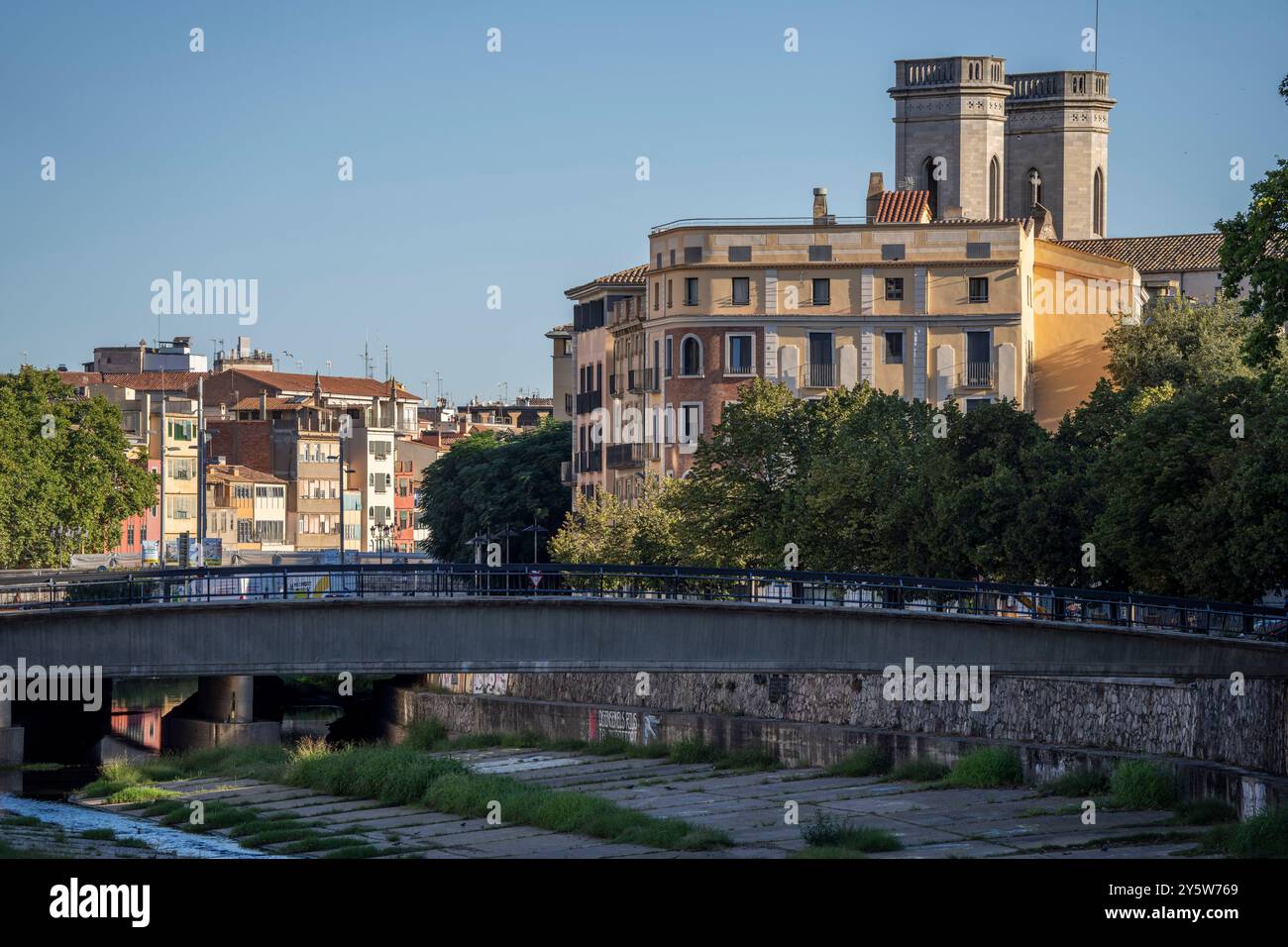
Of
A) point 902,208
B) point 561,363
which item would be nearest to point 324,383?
point 561,363

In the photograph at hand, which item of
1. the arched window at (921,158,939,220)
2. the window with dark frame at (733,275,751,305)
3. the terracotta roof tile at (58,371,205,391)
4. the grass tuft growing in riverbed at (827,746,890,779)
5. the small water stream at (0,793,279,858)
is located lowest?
the small water stream at (0,793,279,858)

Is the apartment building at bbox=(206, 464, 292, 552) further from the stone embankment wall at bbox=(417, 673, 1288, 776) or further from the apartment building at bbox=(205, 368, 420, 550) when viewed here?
the stone embankment wall at bbox=(417, 673, 1288, 776)

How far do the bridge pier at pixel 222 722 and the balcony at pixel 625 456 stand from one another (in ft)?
60.9

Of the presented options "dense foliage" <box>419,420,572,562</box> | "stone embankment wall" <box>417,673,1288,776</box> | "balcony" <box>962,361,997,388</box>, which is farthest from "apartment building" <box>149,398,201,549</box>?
"stone embankment wall" <box>417,673,1288,776</box>

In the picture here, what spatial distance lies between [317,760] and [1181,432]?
92.9ft

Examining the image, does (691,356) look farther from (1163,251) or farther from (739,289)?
(1163,251)

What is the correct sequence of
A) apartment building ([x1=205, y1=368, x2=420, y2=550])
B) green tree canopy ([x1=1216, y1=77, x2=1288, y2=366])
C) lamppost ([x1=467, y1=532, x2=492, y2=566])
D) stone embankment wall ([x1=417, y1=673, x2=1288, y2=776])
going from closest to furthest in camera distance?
green tree canopy ([x1=1216, y1=77, x2=1288, y2=366]) < stone embankment wall ([x1=417, y1=673, x2=1288, y2=776]) < lamppost ([x1=467, y1=532, x2=492, y2=566]) < apartment building ([x1=205, y1=368, x2=420, y2=550])

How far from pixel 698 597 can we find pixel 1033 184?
8533 centimetres

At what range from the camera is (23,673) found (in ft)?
147

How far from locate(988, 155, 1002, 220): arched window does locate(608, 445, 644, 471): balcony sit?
103ft

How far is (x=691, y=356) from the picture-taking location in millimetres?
87812

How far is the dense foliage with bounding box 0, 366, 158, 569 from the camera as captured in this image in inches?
4149

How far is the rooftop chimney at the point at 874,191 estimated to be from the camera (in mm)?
93000

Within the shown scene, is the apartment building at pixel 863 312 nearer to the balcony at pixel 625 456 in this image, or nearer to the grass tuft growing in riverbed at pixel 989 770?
the balcony at pixel 625 456
